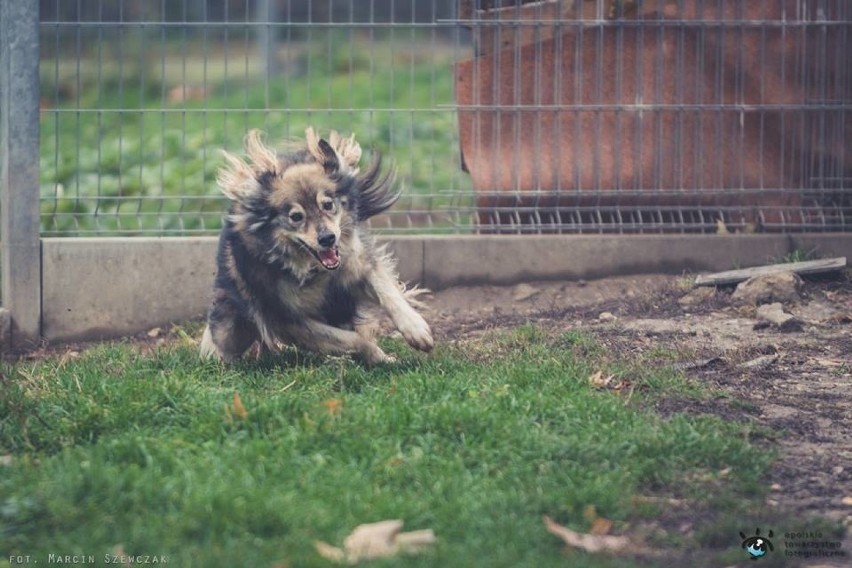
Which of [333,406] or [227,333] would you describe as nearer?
[333,406]

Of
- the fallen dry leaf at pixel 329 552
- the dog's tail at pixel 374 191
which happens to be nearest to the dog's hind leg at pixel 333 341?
the dog's tail at pixel 374 191

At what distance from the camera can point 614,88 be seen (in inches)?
348

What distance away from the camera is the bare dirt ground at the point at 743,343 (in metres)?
5.18

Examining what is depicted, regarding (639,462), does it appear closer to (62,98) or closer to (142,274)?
(142,274)

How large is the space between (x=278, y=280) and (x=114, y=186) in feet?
20.8

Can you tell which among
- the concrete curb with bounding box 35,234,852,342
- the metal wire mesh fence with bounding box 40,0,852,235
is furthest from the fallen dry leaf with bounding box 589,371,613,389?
the metal wire mesh fence with bounding box 40,0,852,235

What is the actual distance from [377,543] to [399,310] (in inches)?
107

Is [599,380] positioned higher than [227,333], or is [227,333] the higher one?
[227,333]

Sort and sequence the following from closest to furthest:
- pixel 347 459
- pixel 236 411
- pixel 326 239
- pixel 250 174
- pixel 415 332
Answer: pixel 347 459 → pixel 236 411 → pixel 326 239 → pixel 415 332 → pixel 250 174

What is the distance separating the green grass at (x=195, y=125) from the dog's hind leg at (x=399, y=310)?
Result: 4.40 feet

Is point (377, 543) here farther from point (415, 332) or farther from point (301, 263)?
point (301, 263)

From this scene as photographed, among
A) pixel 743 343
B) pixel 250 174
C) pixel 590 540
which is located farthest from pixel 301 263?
pixel 590 540

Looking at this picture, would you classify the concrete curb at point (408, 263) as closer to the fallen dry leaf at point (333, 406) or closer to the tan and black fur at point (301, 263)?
the tan and black fur at point (301, 263)

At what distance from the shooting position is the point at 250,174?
22.6 ft
